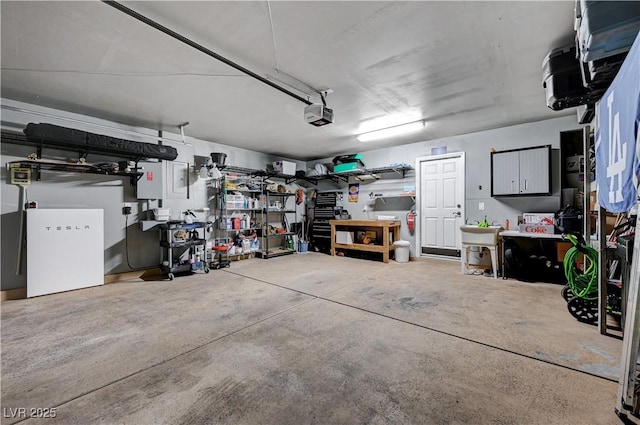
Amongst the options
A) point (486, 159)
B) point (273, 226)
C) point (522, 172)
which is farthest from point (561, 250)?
point (273, 226)

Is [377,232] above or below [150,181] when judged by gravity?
below

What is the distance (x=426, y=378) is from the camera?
67.8 inches

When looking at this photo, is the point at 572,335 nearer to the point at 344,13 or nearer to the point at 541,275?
the point at 541,275

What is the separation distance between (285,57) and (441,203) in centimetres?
434

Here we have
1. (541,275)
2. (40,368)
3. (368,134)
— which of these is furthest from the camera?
(368,134)

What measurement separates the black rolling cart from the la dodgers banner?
510 centimetres

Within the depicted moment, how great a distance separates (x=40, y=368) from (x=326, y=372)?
2.05 metres

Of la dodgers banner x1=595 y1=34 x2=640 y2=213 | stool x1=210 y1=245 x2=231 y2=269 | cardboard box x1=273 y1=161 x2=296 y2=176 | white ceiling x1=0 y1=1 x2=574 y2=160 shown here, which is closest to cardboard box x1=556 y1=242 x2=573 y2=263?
white ceiling x1=0 y1=1 x2=574 y2=160

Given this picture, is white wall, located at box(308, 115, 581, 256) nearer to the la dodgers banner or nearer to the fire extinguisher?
the fire extinguisher

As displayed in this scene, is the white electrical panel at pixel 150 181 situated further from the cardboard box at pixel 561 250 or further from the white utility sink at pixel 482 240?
the cardboard box at pixel 561 250

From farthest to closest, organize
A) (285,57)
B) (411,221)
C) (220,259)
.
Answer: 1. (411,221)
2. (220,259)
3. (285,57)

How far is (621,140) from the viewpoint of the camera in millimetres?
1599

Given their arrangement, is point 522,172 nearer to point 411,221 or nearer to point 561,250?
point 561,250

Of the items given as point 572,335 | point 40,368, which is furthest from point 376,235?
point 40,368
